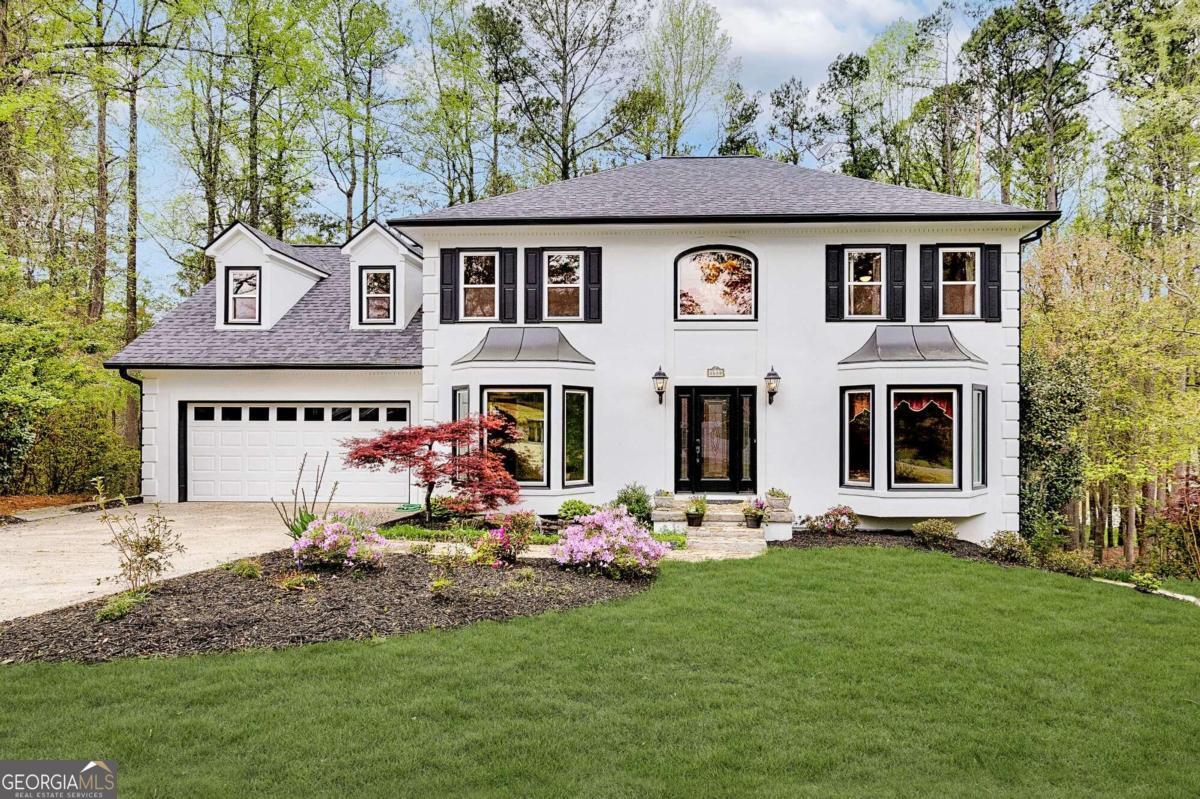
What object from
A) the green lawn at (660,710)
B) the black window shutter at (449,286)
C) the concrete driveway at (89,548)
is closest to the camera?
the green lawn at (660,710)

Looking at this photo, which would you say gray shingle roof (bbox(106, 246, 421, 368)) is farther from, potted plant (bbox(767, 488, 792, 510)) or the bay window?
the bay window

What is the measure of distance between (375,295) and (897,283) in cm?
1067

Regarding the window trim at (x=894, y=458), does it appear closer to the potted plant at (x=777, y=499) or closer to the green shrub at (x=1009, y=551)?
the green shrub at (x=1009, y=551)

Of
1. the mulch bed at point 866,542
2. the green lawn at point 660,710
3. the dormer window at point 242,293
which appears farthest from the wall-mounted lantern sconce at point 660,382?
the dormer window at point 242,293

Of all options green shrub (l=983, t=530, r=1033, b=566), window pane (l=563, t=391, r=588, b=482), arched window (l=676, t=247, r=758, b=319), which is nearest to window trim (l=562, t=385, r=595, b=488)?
window pane (l=563, t=391, r=588, b=482)

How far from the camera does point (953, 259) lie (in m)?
12.2

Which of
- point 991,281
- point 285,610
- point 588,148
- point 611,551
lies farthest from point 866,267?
point 588,148

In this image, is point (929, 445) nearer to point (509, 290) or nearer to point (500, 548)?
point (500, 548)

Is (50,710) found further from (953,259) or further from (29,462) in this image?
(29,462)

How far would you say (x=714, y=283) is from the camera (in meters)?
12.5

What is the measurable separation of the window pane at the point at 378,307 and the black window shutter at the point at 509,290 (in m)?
3.60

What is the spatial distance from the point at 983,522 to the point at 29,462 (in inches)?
780

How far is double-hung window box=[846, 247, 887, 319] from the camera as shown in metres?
12.3

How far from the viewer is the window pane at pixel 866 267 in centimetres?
1229
